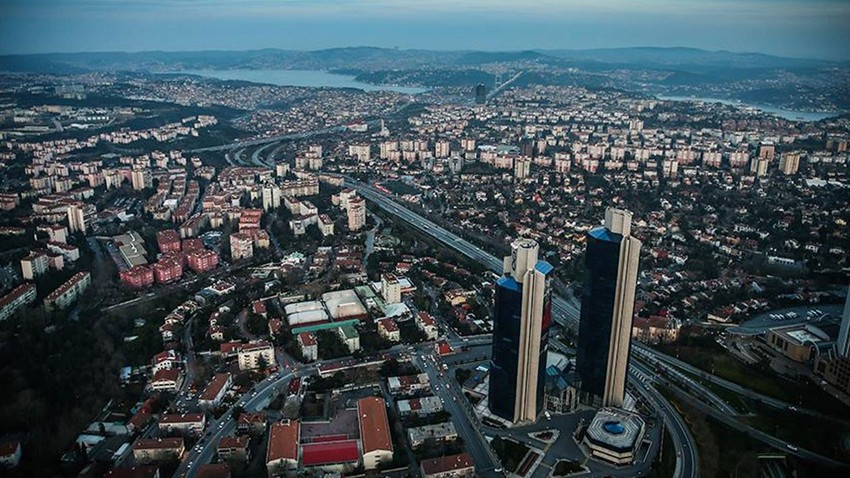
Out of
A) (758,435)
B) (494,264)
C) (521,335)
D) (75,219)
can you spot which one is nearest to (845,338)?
(758,435)

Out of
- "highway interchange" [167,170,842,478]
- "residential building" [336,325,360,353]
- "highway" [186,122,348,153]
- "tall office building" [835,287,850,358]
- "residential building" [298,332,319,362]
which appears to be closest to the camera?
"highway interchange" [167,170,842,478]

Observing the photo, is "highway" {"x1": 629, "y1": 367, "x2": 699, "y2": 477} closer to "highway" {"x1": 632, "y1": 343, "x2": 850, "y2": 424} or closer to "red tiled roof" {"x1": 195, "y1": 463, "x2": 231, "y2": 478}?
"highway" {"x1": 632, "y1": 343, "x2": 850, "y2": 424}

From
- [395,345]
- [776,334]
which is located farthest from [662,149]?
[395,345]

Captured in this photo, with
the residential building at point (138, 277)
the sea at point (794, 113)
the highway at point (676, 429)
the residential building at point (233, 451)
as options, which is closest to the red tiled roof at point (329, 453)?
the residential building at point (233, 451)

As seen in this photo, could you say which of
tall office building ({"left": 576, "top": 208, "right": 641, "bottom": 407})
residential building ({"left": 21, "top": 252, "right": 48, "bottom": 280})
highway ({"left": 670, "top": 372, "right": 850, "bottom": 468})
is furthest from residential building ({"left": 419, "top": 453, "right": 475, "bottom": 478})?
residential building ({"left": 21, "top": 252, "right": 48, "bottom": 280})

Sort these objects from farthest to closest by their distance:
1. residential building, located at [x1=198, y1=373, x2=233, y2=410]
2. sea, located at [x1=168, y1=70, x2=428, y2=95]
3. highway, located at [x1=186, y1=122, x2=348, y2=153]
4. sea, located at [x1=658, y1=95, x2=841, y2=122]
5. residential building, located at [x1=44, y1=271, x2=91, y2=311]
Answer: sea, located at [x1=168, y1=70, x2=428, y2=95], sea, located at [x1=658, y1=95, x2=841, y2=122], highway, located at [x1=186, y1=122, x2=348, y2=153], residential building, located at [x1=44, y1=271, x2=91, y2=311], residential building, located at [x1=198, y1=373, x2=233, y2=410]

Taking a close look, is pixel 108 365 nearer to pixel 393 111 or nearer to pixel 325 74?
pixel 393 111

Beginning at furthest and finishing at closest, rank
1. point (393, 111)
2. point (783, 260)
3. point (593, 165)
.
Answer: point (393, 111), point (593, 165), point (783, 260)
